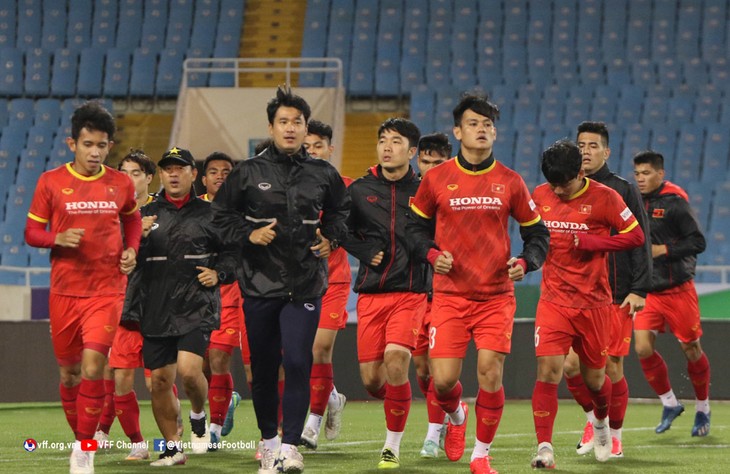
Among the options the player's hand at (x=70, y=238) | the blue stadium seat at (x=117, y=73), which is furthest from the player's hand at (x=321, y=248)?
the blue stadium seat at (x=117, y=73)

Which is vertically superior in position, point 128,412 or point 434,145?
point 434,145

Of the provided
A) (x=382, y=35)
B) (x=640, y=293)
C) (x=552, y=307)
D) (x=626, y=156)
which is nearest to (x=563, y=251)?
(x=552, y=307)

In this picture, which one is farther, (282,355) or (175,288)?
(175,288)

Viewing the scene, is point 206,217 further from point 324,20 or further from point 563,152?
Result: point 324,20

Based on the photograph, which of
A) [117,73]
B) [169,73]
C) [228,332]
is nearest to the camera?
[228,332]

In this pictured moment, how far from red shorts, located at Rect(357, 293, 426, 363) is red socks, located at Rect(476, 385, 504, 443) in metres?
1.10

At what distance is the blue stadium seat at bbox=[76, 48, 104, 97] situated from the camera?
25.0m

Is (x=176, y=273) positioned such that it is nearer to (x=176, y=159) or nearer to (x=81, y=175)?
(x=176, y=159)

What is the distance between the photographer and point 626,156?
22031 millimetres

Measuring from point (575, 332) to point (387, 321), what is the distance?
4.23 ft

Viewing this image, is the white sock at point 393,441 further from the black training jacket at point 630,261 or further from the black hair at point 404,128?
the black training jacket at point 630,261

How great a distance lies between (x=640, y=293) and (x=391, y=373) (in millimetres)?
2053

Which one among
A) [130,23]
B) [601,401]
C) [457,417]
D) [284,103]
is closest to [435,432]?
[457,417]

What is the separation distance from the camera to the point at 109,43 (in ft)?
85.6
